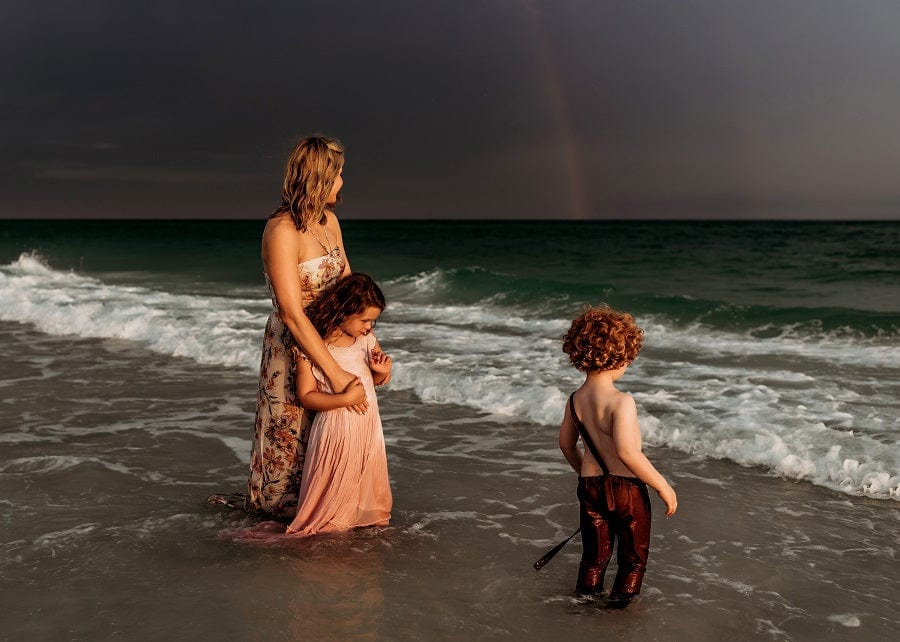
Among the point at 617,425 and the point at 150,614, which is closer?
the point at 617,425

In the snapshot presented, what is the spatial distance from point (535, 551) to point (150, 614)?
1.90m

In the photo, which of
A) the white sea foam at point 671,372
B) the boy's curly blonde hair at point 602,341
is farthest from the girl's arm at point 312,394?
the white sea foam at point 671,372

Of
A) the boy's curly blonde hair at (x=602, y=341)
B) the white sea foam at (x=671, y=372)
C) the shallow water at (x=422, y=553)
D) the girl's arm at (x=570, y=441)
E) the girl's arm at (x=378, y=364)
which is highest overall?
the boy's curly blonde hair at (x=602, y=341)

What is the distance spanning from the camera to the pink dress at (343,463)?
170 inches

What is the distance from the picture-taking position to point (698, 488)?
5582 millimetres

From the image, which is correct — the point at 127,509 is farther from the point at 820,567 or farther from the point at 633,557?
the point at 820,567

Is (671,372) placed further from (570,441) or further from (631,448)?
(631,448)

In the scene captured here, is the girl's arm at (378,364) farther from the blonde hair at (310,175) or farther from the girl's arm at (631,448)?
the girl's arm at (631,448)

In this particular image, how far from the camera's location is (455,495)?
5.46 meters

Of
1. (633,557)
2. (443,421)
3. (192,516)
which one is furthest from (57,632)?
(443,421)

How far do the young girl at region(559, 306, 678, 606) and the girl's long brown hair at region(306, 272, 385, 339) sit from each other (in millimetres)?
1058

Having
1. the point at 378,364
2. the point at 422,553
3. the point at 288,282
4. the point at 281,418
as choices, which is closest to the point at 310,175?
the point at 288,282

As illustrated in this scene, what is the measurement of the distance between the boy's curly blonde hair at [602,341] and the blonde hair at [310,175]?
4.27ft

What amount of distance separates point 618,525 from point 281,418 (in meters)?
1.80
